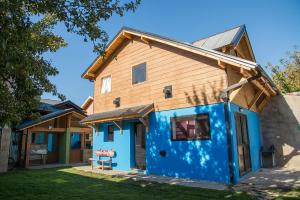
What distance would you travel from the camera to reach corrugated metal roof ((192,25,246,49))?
11.1 m

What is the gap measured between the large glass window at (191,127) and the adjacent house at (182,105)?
44 mm

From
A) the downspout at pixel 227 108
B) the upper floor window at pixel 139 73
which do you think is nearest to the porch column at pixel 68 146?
the upper floor window at pixel 139 73

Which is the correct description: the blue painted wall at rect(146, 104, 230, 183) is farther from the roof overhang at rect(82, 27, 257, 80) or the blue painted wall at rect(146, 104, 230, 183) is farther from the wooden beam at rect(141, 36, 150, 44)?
the wooden beam at rect(141, 36, 150, 44)

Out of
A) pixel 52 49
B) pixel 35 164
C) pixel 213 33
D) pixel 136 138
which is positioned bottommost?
pixel 35 164

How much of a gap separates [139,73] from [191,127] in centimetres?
473

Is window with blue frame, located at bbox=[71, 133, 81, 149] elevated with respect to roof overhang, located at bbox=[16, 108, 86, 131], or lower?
lower

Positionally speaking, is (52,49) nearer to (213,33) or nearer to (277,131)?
(213,33)

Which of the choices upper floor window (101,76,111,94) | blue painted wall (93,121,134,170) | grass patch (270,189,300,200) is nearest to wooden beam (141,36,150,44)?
upper floor window (101,76,111,94)

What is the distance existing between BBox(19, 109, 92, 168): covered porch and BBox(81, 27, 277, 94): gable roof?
5.27 meters

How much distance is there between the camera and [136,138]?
12.4 meters

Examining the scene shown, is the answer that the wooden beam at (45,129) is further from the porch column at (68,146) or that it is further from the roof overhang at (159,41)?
the roof overhang at (159,41)

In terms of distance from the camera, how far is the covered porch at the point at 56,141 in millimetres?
16189

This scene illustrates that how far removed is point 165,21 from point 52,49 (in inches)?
286

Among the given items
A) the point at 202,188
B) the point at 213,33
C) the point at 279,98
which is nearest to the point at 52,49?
the point at 213,33
